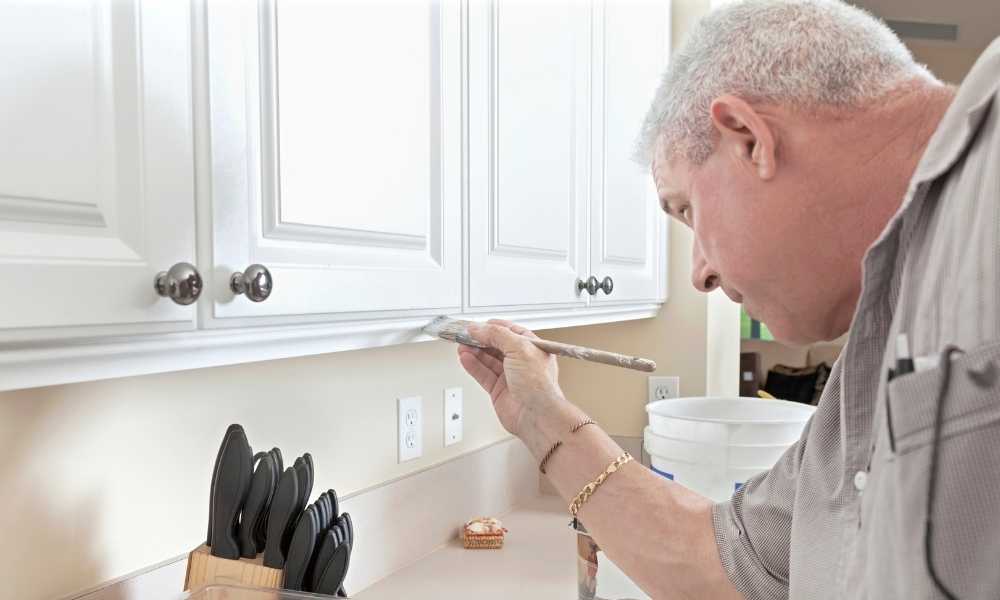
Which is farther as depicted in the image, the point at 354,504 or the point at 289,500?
the point at 354,504

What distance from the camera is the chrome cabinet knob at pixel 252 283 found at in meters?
0.78

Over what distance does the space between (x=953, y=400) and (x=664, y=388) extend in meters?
1.61

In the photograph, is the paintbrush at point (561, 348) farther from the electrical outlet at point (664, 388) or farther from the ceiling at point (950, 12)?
the ceiling at point (950, 12)

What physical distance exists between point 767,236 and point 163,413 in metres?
0.80

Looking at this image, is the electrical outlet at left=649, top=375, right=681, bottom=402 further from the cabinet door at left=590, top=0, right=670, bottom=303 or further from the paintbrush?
the paintbrush

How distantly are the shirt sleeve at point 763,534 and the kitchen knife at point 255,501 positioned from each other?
0.58 m

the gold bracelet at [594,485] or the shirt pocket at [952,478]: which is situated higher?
the shirt pocket at [952,478]

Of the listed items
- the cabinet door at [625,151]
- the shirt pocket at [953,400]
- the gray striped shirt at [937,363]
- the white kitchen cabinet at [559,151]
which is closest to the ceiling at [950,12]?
the cabinet door at [625,151]

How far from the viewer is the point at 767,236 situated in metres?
0.83

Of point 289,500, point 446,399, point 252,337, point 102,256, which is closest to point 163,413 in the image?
point 289,500

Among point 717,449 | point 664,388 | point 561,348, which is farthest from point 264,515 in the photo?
point 664,388

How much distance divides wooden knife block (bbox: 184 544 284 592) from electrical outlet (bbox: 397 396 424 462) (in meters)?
0.58

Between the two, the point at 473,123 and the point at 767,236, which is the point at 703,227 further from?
the point at 473,123

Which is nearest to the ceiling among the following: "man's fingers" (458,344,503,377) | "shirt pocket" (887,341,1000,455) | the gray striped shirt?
"man's fingers" (458,344,503,377)
